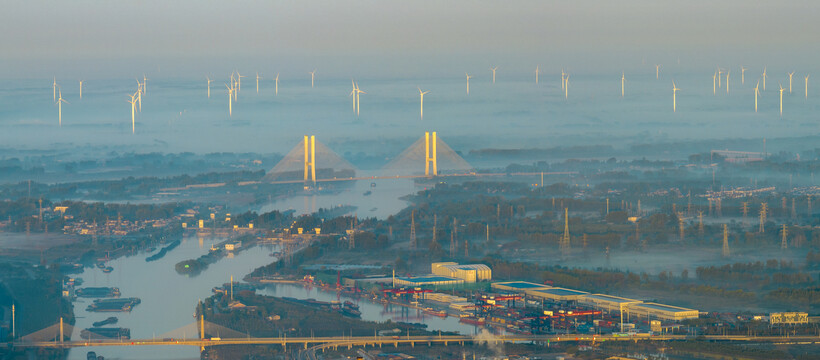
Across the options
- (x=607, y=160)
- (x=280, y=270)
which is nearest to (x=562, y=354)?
(x=280, y=270)

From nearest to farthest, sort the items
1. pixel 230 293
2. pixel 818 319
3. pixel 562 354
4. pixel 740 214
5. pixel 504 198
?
pixel 562 354, pixel 818 319, pixel 230 293, pixel 740 214, pixel 504 198

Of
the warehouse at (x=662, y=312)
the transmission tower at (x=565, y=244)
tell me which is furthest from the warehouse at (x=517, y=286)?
the transmission tower at (x=565, y=244)

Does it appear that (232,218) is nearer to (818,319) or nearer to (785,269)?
(785,269)

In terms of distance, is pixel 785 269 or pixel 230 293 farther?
pixel 785 269

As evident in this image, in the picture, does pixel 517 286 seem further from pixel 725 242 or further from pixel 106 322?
pixel 106 322

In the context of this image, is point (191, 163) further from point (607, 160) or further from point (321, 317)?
point (321, 317)

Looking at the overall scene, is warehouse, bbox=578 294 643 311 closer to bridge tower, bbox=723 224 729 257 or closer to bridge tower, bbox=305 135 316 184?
bridge tower, bbox=723 224 729 257

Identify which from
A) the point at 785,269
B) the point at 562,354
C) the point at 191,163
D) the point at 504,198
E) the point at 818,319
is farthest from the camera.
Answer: the point at 191,163

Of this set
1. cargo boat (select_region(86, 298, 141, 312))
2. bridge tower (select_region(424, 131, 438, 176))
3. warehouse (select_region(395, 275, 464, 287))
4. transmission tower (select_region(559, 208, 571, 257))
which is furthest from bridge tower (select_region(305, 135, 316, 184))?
cargo boat (select_region(86, 298, 141, 312))

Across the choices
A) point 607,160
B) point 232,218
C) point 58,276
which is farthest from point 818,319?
point 607,160
